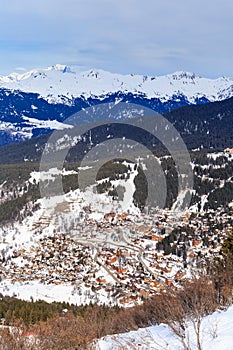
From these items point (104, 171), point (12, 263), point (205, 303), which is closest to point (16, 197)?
point (104, 171)

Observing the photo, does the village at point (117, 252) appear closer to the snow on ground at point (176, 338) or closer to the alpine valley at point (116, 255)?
the alpine valley at point (116, 255)

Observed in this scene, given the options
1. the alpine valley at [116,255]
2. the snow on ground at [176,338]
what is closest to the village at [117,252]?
the alpine valley at [116,255]

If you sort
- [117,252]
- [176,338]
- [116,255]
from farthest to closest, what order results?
[117,252] → [116,255] → [176,338]

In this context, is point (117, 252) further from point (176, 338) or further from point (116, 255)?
point (176, 338)

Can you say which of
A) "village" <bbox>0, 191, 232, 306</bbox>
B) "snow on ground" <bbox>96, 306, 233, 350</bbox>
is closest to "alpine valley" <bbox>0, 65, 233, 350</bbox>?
"snow on ground" <bbox>96, 306, 233, 350</bbox>

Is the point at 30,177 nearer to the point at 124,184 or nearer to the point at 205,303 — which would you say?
the point at 124,184

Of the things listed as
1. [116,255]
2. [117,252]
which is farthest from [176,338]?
[117,252]

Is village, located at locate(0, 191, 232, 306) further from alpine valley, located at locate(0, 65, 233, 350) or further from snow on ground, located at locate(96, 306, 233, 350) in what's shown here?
snow on ground, located at locate(96, 306, 233, 350)

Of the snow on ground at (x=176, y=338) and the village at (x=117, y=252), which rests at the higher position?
the snow on ground at (x=176, y=338)

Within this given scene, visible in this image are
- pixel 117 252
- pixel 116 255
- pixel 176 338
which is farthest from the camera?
pixel 117 252
